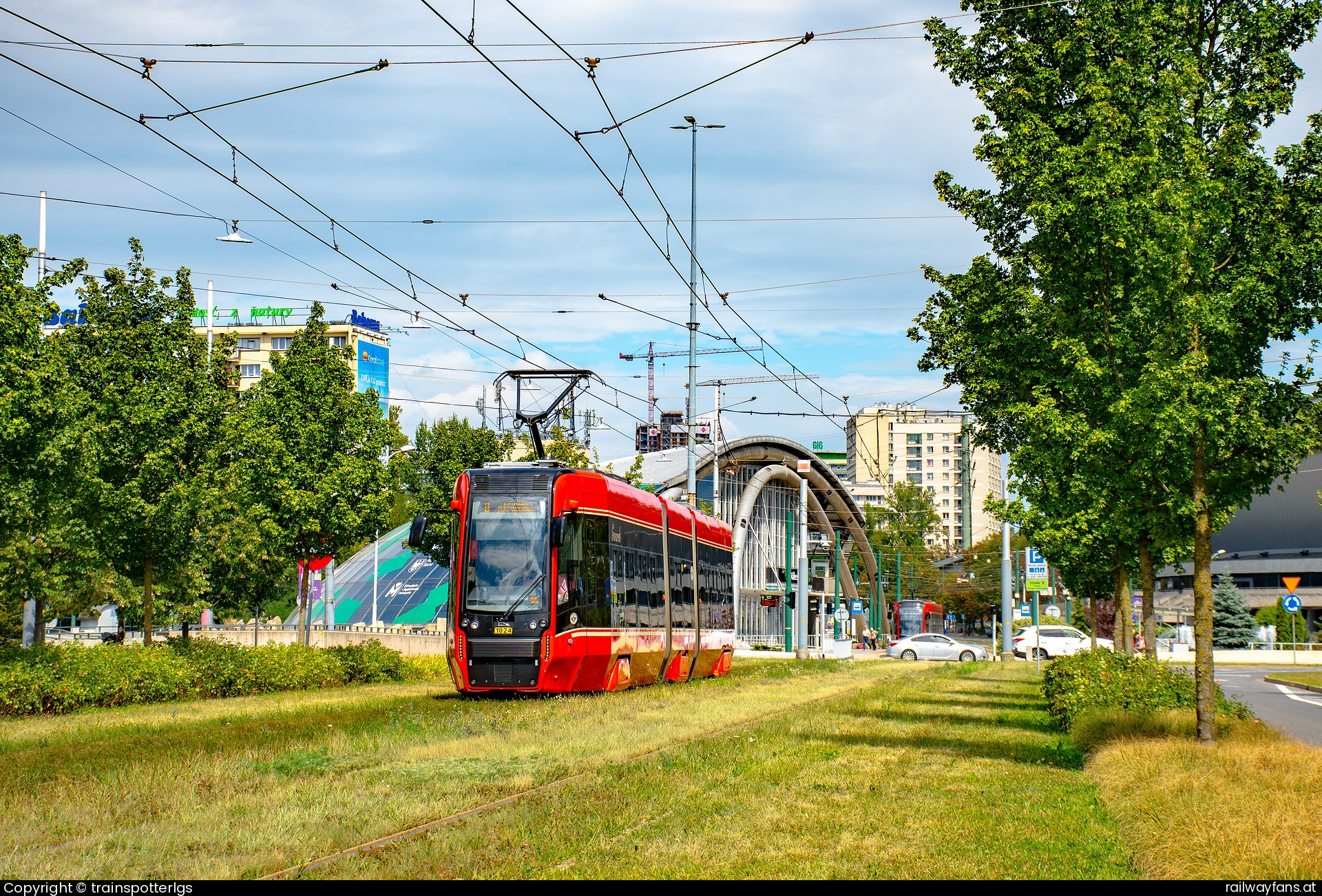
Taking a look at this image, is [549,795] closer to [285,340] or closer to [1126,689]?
[1126,689]

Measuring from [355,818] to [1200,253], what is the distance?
982 centimetres

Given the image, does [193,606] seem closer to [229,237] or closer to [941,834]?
[229,237]

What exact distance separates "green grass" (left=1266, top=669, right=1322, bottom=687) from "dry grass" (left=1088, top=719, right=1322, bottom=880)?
91.1 ft

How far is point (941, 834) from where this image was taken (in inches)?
323

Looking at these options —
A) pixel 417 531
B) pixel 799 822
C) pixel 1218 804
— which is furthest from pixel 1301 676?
pixel 799 822

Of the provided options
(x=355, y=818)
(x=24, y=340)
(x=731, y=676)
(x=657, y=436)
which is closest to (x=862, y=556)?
(x=657, y=436)

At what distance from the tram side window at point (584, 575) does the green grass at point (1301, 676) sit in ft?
81.8

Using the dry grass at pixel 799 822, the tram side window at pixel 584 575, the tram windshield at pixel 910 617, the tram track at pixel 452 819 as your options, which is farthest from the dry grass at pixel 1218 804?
the tram windshield at pixel 910 617

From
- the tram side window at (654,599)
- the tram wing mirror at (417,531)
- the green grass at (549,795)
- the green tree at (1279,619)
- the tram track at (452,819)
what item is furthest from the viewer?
the green tree at (1279,619)

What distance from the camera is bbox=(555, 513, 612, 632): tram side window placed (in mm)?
18969

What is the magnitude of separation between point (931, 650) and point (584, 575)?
40541 mm

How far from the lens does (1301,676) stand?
40.3 metres

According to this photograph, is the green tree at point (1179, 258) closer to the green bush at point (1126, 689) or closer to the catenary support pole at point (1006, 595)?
the green bush at point (1126, 689)

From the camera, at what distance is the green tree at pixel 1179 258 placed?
1218 centimetres
